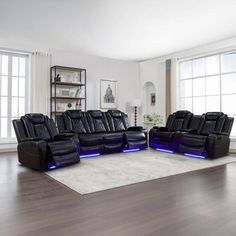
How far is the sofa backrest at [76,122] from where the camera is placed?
5.15 m

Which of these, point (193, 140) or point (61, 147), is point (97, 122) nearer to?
point (61, 147)

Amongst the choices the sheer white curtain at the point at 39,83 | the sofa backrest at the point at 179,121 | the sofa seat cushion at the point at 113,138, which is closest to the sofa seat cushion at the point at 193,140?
the sofa backrest at the point at 179,121

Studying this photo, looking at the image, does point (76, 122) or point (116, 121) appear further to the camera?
point (116, 121)

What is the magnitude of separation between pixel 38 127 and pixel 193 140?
3234 millimetres

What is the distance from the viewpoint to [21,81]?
20.1 ft

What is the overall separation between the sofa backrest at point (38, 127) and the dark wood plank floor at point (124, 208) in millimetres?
1249

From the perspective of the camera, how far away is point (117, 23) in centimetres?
458

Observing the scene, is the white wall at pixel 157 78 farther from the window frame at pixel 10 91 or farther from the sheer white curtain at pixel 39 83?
the window frame at pixel 10 91

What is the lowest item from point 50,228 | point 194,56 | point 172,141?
point 50,228

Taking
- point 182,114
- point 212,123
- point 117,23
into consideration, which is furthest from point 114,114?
point 212,123

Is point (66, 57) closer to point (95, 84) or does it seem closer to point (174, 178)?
point (95, 84)

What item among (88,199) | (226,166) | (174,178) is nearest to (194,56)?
(226,166)

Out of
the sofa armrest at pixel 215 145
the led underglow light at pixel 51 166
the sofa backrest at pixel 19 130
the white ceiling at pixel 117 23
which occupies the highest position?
the white ceiling at pixel 117 23

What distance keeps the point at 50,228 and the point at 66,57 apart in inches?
221
